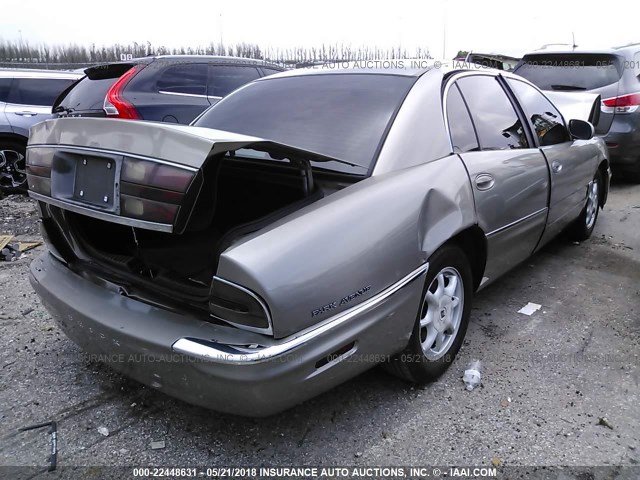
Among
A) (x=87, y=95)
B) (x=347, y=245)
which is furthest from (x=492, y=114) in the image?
(x=87, y=95)

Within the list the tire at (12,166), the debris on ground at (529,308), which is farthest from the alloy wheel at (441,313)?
the tire at (12,166)

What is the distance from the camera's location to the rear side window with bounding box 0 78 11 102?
701 centimetres

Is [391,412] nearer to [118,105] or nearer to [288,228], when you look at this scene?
[288,228]

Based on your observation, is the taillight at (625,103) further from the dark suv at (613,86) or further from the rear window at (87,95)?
the rear window at (87,95)

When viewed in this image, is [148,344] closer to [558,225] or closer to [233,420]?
[233,420]

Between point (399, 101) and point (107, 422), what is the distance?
2.03 m

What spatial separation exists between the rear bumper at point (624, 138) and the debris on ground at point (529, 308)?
4014 mm

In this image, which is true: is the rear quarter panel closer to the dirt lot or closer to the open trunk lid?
the open trunk lid

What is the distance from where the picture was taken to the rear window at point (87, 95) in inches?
231

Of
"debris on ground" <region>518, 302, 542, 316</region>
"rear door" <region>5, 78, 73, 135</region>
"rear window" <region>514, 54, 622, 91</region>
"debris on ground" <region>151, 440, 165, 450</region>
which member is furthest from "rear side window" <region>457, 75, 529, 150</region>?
"rear door" <region>5, 78, 73, 135</region>

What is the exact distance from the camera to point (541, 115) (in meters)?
3.74

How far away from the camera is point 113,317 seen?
2072mm

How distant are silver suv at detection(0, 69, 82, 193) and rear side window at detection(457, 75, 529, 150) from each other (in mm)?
5973

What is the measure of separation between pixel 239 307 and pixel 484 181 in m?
1.57
